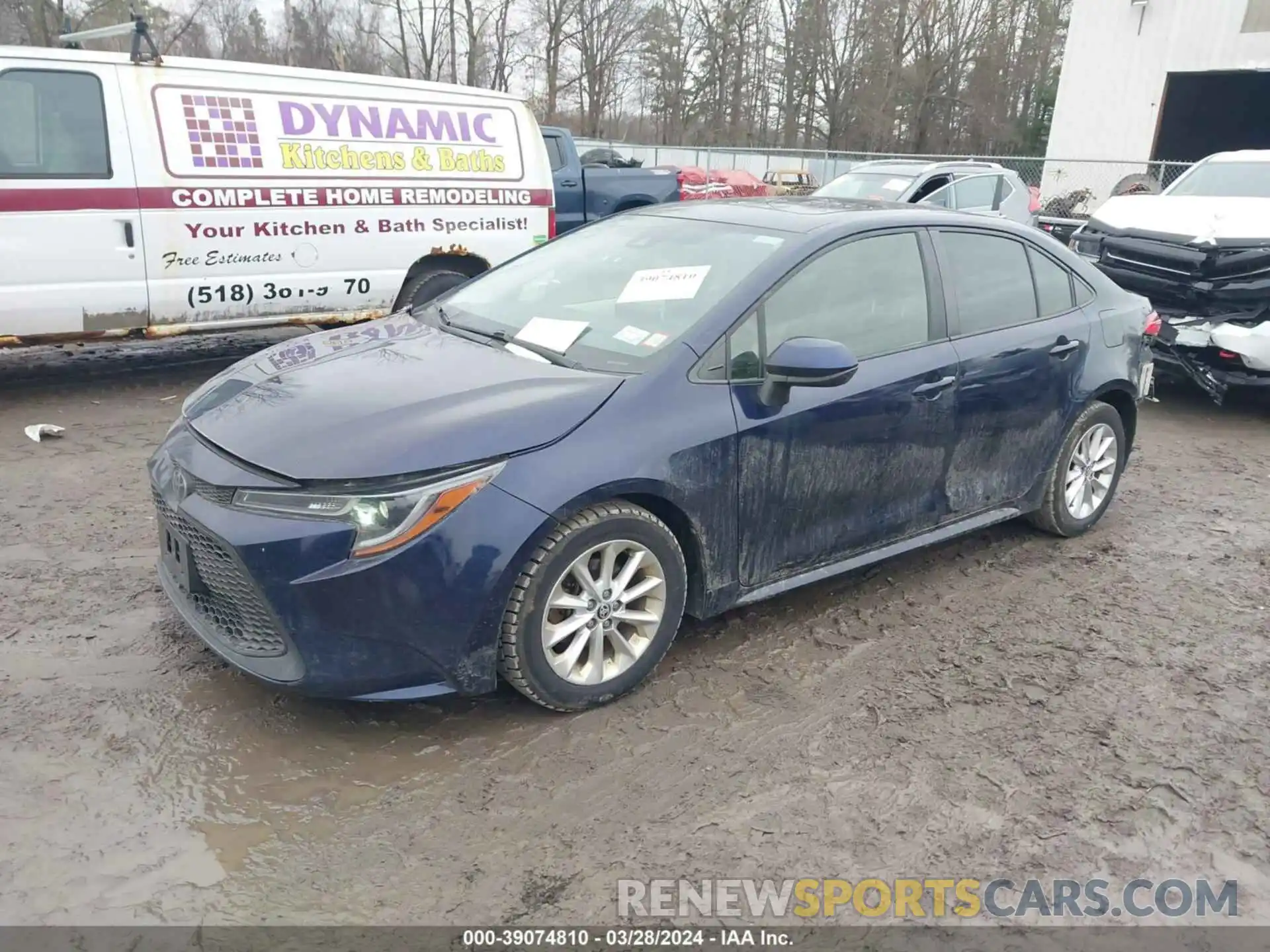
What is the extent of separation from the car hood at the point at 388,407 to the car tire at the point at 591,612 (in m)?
0.35

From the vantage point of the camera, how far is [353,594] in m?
2.73

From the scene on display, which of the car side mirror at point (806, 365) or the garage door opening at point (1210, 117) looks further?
the garage door opening at point (1210, 117)

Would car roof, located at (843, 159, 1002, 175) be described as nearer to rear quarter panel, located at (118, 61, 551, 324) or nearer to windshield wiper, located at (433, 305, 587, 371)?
rear quarter panel, located at (118, 61, 551, 324)

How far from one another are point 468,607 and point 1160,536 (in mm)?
3860

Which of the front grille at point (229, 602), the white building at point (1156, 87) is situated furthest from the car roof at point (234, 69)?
the white building at point (1156, 87)

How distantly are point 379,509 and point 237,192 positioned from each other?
16.0 ft

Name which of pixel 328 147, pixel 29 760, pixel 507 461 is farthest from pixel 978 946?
pixel 328 147

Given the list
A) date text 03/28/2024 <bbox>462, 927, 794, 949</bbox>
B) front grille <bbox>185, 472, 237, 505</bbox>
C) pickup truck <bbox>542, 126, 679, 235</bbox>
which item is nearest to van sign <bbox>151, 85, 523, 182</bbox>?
pickup truck <bbox>542, 126, 679, 235</bbox>

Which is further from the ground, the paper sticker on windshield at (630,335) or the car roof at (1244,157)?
the car roof at (1244,157)

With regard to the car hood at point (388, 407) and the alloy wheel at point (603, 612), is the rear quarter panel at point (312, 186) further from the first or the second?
the alloy wheel at point (603, 612)

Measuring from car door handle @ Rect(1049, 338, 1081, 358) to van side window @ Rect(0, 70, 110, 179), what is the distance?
577cm

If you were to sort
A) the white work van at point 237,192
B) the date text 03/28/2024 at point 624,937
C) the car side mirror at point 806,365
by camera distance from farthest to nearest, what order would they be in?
the white work van at point 237,192, the car side mirror at point 806,365, the date text 03/28/2024 at point 624,937

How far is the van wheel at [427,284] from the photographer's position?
7719 millimetres

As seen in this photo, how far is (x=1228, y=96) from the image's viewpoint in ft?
82.2
